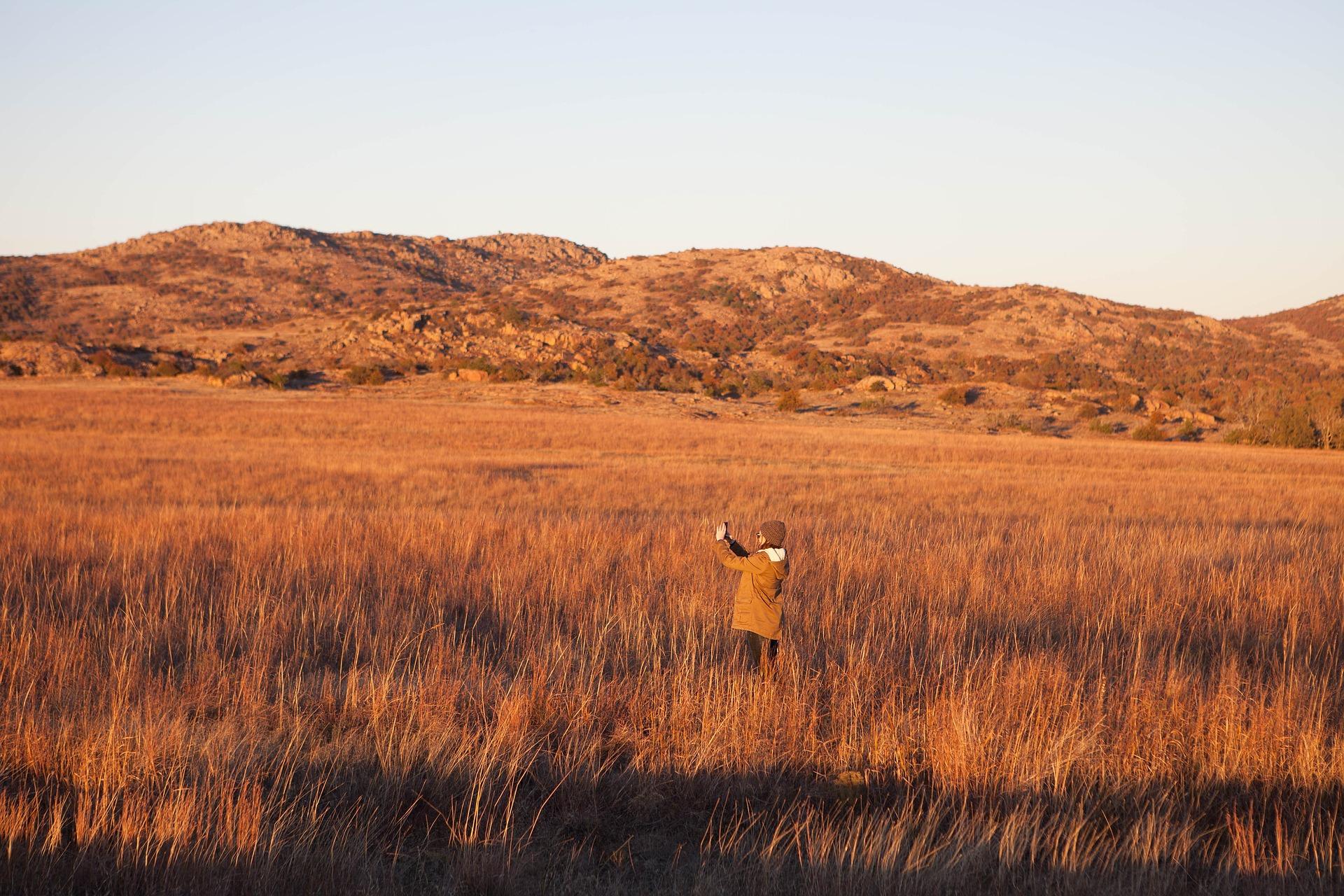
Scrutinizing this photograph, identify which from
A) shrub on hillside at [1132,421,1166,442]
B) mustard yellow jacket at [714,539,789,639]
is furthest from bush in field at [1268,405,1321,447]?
mustard yellow jacket at [714,539,789,639]

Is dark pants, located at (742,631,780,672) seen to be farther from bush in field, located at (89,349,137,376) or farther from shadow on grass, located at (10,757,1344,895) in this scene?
bush in field, located at (89,349,137,376)

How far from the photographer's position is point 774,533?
4.33 meters

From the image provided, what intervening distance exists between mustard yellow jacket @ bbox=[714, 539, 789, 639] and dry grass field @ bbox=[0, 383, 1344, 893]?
0.36 meters

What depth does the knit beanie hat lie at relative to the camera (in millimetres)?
4324

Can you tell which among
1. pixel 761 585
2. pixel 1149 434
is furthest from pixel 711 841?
pixel 1149 434

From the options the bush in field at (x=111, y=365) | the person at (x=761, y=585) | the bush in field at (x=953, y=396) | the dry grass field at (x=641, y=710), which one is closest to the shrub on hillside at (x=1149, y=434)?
the bush in field at (x=953, y=396)

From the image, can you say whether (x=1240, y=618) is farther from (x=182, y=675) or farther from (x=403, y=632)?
(x=182, y=675)

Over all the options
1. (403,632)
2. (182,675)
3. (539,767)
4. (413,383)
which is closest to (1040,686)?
(539,767)

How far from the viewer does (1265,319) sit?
9012 centimetres

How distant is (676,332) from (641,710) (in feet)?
233

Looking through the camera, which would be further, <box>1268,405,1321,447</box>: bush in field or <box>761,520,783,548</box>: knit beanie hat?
<box>1268,405,1321,447</box>: bush in field

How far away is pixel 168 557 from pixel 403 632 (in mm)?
3622

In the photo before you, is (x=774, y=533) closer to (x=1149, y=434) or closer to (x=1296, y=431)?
(x=1296, y=431)

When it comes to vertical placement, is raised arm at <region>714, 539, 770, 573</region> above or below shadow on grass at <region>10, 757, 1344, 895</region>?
above
